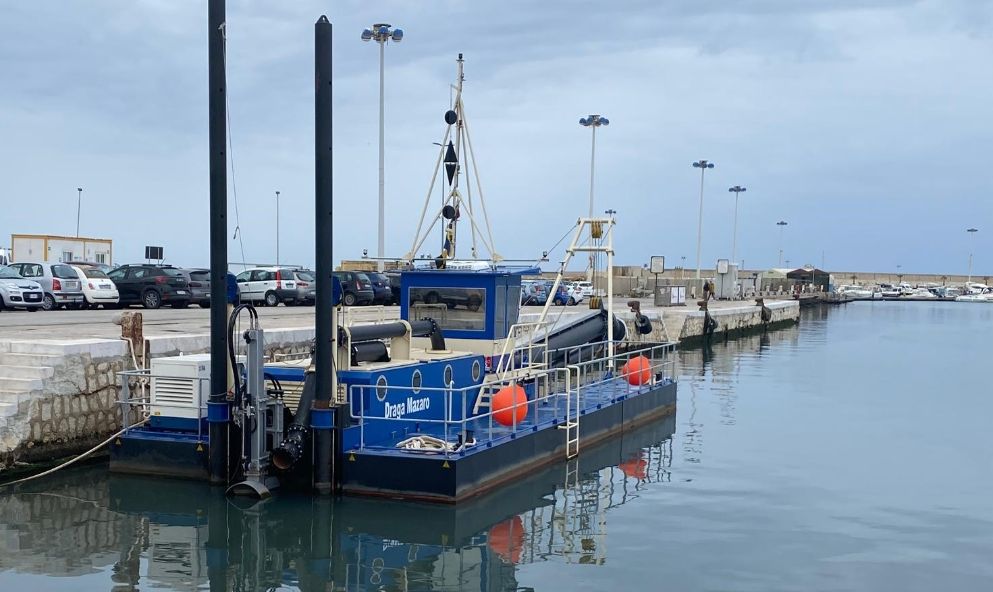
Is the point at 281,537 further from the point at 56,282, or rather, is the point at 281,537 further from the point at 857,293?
the point at 857,293

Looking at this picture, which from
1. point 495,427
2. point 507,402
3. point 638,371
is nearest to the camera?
point 507,402

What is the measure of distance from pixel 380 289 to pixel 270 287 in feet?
15.0

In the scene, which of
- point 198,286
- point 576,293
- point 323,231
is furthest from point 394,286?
point 323,231

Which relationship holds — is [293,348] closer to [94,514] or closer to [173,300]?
[94,514]

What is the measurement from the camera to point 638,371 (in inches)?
803

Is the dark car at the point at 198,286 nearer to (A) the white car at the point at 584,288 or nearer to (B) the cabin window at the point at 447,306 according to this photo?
(B) the cabin window at the point at 447,306

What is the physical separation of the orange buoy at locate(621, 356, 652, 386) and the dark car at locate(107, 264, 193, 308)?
58.2 ft

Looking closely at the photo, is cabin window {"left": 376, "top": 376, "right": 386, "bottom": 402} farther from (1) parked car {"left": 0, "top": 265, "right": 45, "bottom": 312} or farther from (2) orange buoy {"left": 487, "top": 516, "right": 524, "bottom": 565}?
(1) parked car {"left": 0, "top": 265, "right": 45, "bottom": 312}

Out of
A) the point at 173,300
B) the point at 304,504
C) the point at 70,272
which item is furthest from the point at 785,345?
the point at 304,504

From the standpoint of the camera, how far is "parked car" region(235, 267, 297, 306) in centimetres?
3769

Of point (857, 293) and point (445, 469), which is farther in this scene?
point (857, 293)

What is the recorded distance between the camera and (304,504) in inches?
482

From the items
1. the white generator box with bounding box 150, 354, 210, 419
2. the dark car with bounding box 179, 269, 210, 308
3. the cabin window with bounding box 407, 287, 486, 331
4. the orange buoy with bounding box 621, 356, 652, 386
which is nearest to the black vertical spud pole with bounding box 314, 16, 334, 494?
the white generator box with bounding box 150, 354, 210, 419

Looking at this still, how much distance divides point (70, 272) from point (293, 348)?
544 inches
